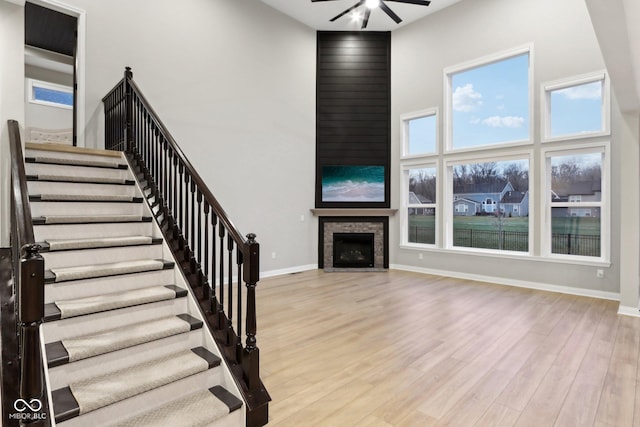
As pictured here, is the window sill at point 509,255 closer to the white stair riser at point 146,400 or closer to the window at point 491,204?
the window at point 491,204

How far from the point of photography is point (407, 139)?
731 cm

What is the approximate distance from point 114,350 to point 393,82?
23.2ft

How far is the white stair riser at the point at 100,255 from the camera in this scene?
2.59 meters

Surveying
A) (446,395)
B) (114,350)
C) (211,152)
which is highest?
(211,152)

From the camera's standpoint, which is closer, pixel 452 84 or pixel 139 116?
pixel 139 116

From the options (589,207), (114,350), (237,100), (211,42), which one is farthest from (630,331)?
(211,42)

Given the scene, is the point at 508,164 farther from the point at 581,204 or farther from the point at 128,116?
the point at 128,116

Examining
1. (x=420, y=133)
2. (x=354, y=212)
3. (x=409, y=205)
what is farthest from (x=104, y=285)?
(x=420, y=133)

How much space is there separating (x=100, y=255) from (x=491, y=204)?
6.07 meters

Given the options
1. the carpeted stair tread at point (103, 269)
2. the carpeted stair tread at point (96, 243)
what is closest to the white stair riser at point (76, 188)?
the carpeted stair tread at point (96, 243)

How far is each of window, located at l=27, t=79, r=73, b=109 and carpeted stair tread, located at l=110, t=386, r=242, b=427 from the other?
7324 millimetres

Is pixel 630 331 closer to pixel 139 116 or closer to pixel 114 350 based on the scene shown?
pixel 114 350

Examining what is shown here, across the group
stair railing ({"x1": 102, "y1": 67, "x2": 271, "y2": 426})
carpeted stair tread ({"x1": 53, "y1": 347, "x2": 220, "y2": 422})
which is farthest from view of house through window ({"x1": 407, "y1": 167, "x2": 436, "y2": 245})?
carpeted stair tread ({"x1": 53, "y1": 347, "x2": 220, "y2": 422})

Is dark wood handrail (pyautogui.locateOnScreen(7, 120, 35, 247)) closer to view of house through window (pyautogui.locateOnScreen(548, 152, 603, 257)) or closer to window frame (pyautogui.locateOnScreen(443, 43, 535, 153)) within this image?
window frame (pyautogui.locateOnScreen(443, 43, 535, 153))
